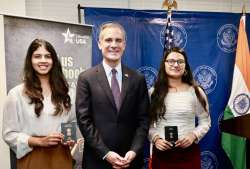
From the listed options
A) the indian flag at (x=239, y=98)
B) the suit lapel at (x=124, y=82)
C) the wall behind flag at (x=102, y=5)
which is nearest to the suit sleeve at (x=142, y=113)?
the suit lapel at (x=124, y=82)

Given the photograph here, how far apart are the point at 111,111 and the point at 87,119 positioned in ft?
0.55

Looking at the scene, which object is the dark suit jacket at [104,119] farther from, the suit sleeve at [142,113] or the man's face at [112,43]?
the man's face at [112,43]

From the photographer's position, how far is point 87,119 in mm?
2260

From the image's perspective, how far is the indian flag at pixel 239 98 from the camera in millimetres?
3637

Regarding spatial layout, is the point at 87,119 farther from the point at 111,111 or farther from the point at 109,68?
the point at 109,68

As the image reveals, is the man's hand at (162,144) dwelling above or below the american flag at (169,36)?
below

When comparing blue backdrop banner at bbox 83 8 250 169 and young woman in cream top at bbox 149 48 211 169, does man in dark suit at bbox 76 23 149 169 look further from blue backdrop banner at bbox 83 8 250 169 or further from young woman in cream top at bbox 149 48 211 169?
blue backdrop banner at bbox 83 8 250 169

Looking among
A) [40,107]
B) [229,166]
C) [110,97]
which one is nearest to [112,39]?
[110,97]

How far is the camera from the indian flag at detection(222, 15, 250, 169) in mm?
3637

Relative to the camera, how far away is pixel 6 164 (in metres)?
3.04

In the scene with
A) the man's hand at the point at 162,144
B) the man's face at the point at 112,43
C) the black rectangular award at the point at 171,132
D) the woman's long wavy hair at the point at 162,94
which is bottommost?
the man's hand at the point at 162,144

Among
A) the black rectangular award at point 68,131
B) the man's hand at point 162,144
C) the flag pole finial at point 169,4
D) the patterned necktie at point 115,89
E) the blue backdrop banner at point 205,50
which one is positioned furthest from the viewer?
the blue backdrop banner at point 205,50

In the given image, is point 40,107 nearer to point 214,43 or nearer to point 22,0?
point 22,0

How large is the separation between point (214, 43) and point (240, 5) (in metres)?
0.86
